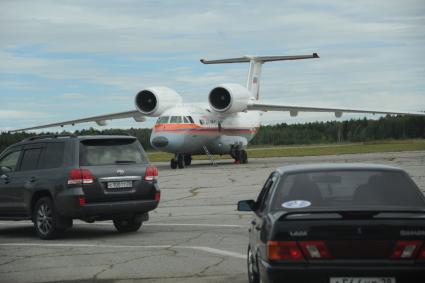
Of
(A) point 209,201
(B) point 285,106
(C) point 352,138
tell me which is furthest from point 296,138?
(A) point 209,201

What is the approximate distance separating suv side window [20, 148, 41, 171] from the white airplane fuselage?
84.2 ft

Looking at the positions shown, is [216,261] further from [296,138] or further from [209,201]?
[296,138]

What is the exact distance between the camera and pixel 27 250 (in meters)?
12.6

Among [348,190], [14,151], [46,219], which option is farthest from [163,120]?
[348,190]

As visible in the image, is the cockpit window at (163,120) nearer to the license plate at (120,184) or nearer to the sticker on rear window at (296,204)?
the license plate at (120,184)

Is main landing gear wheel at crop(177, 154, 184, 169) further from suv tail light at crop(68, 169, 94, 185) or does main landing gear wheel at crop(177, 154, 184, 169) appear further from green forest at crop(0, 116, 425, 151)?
green forest at crop(0, 116, 425, 151)

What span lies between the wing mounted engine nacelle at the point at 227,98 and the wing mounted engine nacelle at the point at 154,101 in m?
2.23

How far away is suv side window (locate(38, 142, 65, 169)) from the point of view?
1436cm

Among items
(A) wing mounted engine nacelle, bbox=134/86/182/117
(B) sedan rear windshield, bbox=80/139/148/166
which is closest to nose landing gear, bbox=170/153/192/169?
(A) wing mounted engine nacelle, bbox=134/86/182/117

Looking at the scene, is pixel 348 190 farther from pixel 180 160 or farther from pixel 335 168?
pixel 180 160

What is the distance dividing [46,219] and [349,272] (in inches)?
333

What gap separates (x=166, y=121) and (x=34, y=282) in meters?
32.4

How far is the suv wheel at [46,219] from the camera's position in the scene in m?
14.0

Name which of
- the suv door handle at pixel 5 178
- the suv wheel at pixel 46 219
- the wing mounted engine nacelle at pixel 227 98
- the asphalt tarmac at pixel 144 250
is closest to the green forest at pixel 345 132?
the wing mounted engine nacelle at pixel 227 98
